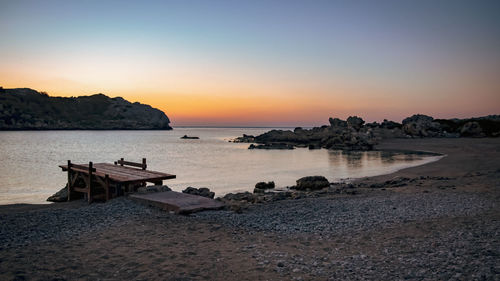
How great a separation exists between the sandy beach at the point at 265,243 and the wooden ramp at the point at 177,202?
0.48 meters

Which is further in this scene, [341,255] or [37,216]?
[37,216]

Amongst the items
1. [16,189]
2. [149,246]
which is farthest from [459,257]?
[16,189]

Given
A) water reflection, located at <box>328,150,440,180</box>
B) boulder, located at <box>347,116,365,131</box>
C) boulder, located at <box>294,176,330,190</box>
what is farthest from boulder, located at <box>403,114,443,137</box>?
boulder, located at <box>294,176,330,190</box>

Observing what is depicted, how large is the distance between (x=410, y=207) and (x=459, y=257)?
6.51m

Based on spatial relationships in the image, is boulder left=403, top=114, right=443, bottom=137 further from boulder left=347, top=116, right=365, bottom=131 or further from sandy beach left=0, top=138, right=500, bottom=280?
sandy beach left=0, top=138, right=500, bottom=280

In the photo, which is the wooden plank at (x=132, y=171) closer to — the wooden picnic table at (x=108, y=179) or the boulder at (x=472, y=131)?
the wooden picnic table at (x=108, y=179)

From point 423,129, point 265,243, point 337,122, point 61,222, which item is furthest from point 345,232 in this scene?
point 337,122

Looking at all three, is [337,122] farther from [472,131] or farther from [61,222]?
[61,222]

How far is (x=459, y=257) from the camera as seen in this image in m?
7.73

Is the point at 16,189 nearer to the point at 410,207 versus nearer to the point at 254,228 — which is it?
the point at 254,228

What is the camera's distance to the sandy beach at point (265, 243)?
759 centimetres

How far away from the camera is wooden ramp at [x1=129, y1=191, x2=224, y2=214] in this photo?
14.2m

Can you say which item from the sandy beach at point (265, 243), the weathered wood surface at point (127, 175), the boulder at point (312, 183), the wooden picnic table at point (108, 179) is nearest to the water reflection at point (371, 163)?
the boulder at point (312, 183)

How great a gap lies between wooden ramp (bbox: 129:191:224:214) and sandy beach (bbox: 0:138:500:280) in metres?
0.48
